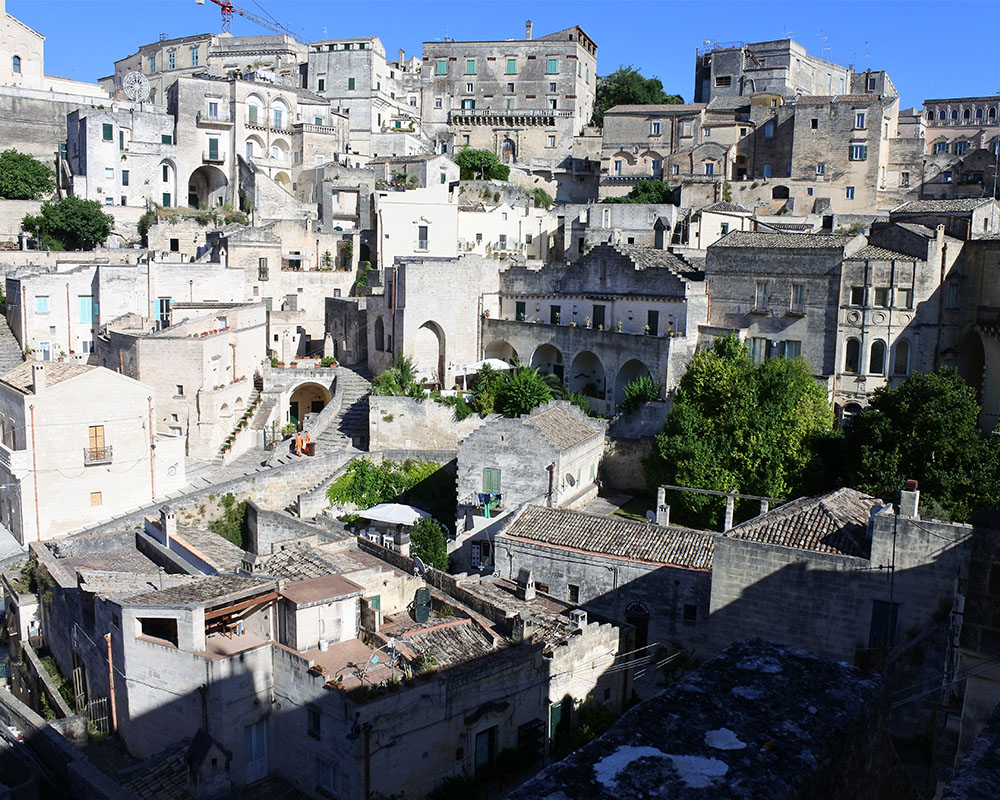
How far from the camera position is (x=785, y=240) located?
1459 inches

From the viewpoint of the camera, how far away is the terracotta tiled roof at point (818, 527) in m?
19.8

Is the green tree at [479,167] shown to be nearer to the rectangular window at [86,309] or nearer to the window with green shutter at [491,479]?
the rectangular window at [86,309]

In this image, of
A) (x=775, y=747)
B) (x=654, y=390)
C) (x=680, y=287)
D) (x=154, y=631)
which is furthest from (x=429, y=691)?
(x=680, y=287)

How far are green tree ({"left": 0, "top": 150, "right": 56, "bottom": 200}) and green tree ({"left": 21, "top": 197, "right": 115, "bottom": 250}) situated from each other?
2506 millimetres

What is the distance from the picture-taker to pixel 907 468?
27.3 metres

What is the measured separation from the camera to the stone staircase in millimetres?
37500

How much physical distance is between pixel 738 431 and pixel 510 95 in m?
47.2

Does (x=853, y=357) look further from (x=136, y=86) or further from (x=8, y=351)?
(x=136, y=86)

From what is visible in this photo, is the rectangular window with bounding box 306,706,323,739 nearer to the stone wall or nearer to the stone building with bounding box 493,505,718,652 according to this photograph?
the stone building with bounding box 493,505,718,652

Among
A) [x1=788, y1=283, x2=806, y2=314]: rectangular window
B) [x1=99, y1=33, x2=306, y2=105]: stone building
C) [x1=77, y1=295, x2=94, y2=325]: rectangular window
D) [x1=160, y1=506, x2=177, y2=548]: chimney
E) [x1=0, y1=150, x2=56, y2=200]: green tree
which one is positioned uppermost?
[x1=99, y1=33, x2=306, y2=105]: stone building

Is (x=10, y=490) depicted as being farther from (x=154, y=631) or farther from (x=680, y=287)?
(x=680, y=287)

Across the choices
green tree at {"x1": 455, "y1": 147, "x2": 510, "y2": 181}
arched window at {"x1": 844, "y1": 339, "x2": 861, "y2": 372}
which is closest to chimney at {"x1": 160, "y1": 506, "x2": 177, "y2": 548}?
arched window at {"x1": 844, "y1": 339, "x2": 861, "y2": 372}

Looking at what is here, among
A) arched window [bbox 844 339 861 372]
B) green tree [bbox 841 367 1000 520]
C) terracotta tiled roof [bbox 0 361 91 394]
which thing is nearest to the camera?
green tree [bbox 841 367 1000 520]

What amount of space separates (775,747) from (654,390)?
30.4 meters
